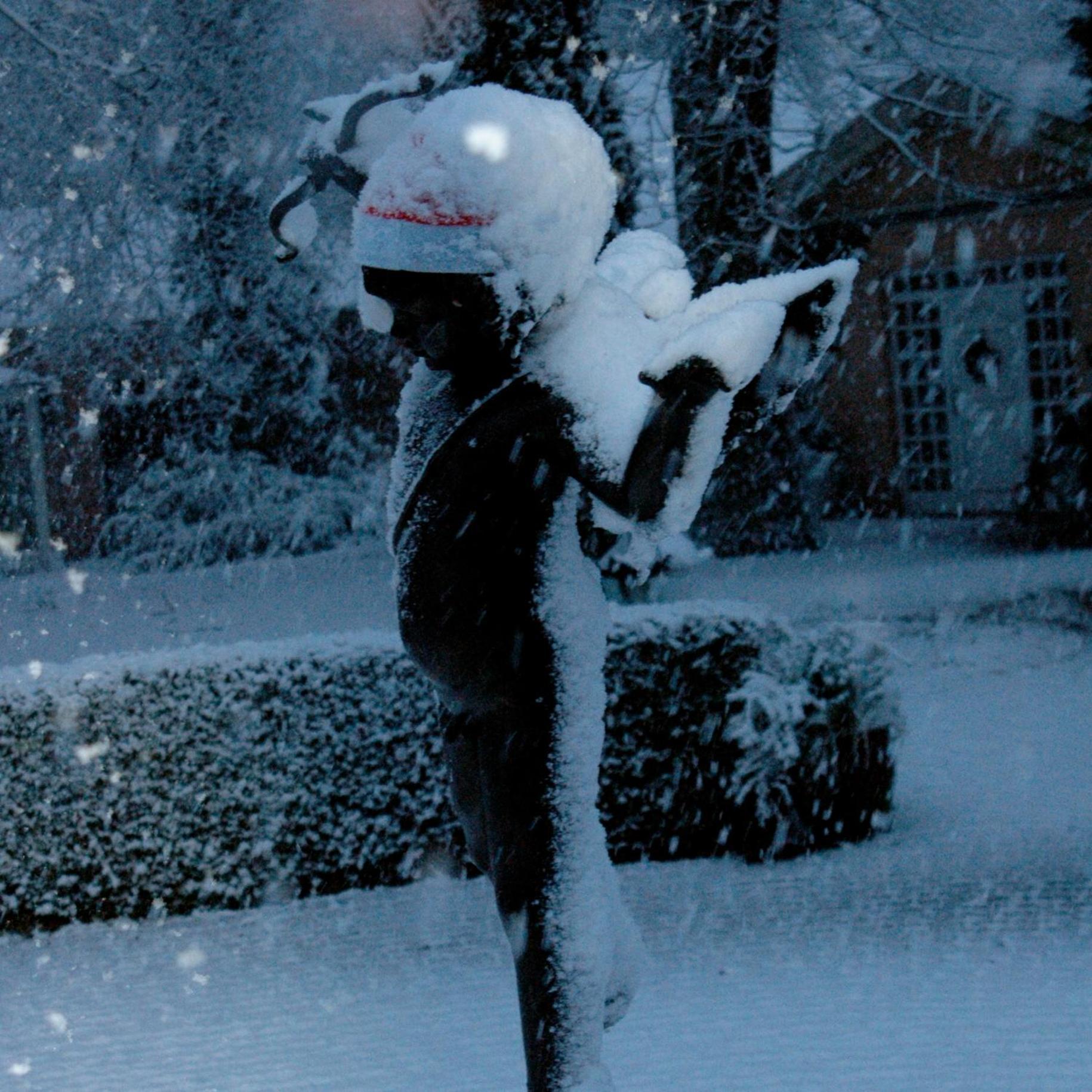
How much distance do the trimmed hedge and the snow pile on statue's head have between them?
3.24 metres

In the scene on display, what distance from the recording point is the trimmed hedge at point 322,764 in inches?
210

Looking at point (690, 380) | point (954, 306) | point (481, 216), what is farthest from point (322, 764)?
point (954, 306)

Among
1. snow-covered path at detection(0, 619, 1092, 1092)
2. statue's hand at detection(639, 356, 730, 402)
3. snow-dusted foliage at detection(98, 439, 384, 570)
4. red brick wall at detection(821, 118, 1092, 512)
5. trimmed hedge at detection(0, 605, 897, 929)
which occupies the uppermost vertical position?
red brick wall at detection(821, 118, 1092, 512)

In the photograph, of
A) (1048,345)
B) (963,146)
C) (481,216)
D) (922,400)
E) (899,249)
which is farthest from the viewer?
(922,400)

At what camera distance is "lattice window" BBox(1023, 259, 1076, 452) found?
1428 cm

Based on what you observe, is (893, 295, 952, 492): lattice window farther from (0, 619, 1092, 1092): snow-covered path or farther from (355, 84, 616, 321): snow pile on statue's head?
(355, 84, 616, 321): snow pile on statue's head

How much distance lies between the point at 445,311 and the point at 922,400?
1394 centimetres

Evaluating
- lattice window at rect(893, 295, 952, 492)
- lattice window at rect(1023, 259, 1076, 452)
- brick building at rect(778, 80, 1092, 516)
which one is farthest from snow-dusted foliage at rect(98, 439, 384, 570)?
lattice window at rect(1023, 259, 1076, 452)

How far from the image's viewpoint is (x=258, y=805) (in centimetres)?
536

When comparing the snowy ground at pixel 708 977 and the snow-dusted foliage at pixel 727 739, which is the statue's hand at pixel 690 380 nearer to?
the snowy ground at pixel 708 977

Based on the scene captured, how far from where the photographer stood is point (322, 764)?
17.7 ft

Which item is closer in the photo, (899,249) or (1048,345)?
(1048,345)

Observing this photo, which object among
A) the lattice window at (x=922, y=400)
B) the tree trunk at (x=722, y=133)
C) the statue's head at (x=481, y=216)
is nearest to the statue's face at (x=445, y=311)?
the statue's head at (x=481, y=216)

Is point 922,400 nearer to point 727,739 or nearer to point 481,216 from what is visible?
point 727,739
